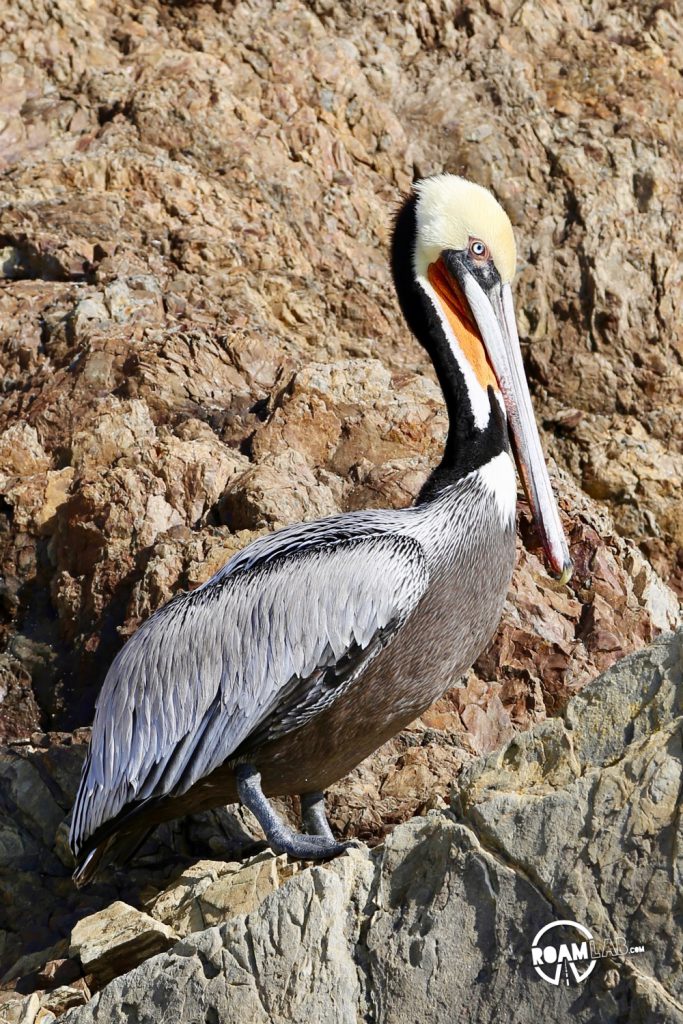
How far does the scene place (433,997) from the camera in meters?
4.39

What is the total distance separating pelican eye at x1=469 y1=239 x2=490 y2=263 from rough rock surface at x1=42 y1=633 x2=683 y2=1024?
286 centimetres

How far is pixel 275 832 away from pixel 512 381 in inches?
100

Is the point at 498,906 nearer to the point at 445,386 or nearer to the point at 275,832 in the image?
the point at 275,832

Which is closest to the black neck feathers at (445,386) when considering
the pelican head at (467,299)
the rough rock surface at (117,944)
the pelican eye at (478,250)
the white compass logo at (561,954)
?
the pelican head at (467,299)

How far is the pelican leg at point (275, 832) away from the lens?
5617mm

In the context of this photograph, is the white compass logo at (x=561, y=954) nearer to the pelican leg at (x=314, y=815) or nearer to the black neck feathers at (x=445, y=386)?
the pelican leg at (x=314, y=815)

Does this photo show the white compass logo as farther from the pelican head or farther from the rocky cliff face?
the pelican head

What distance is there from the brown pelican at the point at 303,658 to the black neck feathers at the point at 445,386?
0.02 metres

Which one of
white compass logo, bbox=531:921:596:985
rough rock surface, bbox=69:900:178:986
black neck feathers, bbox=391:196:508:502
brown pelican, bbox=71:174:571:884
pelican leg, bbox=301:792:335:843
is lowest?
pelican leg, bbox=301:792:335:843

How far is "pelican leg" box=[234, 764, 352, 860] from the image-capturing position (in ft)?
18.4

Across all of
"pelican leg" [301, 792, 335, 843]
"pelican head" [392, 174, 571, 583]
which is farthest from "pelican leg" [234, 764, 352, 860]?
"pelican head" [392, 174, 571, 583]

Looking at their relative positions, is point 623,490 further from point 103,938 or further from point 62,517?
point 103,938

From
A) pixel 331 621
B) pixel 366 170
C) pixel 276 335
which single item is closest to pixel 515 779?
pixel 331 621

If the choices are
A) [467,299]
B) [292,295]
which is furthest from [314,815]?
[292,295]
